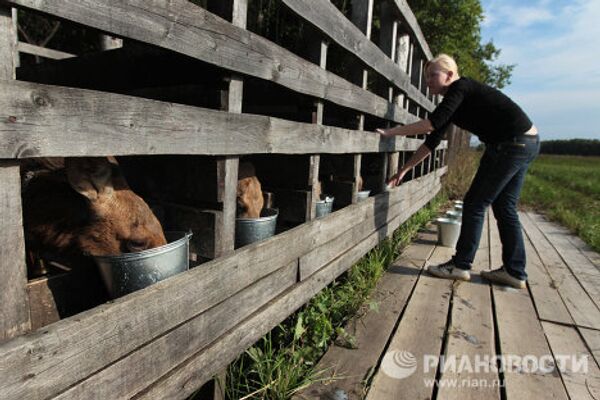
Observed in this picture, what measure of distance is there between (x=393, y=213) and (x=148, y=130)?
3.78 metres

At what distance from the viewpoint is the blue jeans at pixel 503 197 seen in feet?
12.4

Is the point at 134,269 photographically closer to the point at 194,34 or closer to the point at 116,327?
the point at 116,327

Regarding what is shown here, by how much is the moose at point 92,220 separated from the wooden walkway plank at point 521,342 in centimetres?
210

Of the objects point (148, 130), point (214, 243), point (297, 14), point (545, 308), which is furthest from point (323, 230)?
point (545, 308)

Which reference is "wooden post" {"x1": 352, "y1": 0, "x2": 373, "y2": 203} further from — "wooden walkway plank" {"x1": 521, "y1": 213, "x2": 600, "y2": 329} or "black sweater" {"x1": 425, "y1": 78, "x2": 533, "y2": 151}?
"wooden walkway plank" {"x1": 521, "y1": 213, "x2": 600, "y2": 329}

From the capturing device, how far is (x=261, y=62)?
2.00 meters

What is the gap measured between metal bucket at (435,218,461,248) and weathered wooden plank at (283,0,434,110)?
1.94 m

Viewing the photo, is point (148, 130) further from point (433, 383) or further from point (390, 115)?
point (390, 115)

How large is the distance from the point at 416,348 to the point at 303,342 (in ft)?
2.41

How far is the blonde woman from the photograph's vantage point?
3.75 meters

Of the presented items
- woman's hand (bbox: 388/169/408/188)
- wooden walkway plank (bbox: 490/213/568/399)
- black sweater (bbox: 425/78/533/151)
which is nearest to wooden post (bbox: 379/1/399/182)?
woman's hand (bbox: 388/169/408/188)

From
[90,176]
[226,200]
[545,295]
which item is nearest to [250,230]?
[226,200]

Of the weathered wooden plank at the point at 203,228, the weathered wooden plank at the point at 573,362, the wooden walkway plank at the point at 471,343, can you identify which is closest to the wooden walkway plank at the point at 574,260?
the weathered wooden plank at the point at 573,362

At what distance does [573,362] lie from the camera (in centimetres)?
260
